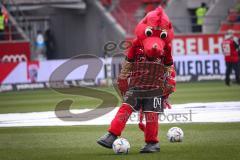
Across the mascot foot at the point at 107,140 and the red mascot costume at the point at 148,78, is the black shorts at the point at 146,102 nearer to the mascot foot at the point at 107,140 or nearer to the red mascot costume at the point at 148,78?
the red mascot costume at the point at 148,78

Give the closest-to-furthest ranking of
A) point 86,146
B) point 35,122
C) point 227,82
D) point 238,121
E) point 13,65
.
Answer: point 86,146 → point 238,121 → point 35,122 → point 227,82 → point 13,65

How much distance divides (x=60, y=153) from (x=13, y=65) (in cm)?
2227

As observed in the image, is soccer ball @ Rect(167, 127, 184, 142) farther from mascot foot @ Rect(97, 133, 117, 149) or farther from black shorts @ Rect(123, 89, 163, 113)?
mascot foot @ Rect(97, 133, 117, 149)

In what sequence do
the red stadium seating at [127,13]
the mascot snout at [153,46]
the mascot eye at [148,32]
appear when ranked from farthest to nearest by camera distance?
1. the red stadium seating at [127,13]
2. the mascot eye at [148,32]
3. the mascot snout at [153,46]

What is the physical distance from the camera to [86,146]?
13.4 metres

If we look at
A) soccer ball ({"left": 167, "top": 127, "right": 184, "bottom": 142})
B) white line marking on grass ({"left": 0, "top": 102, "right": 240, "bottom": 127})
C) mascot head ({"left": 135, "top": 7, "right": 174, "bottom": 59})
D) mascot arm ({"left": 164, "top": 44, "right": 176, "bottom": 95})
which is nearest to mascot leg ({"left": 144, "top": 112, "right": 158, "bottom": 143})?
mascot arm ({"left": 164, "top": 44, "right": 176, "bottom": 95})

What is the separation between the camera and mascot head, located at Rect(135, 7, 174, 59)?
1206cm

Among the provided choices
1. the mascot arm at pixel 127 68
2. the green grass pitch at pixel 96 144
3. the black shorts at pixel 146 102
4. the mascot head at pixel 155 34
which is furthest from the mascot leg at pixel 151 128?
the mascot head at pixel 155 34

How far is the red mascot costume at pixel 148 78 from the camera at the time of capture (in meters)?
12.2

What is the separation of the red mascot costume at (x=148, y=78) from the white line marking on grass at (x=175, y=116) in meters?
4.70

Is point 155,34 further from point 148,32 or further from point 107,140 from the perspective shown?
point 107,140

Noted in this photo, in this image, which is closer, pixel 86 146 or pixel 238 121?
pixel 86 146

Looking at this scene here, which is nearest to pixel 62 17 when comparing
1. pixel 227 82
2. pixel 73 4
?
pixel 73 4

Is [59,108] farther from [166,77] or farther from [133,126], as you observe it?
[166,77]
